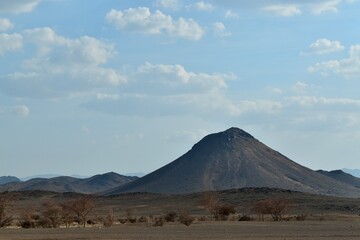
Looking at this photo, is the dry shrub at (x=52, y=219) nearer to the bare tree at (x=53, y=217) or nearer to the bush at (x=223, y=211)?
the bare tree at (x=53, y=217)

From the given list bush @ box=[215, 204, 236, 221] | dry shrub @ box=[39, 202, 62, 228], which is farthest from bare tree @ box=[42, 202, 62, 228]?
bush @ box=[215, 204, 236, 221]

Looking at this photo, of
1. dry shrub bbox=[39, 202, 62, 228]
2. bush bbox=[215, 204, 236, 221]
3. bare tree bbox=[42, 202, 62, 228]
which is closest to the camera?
dry shrub bbox=[39, 202, 62, 228]

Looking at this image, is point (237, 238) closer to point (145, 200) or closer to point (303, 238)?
point (303, 238)

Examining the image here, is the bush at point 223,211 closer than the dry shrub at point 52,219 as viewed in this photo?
No

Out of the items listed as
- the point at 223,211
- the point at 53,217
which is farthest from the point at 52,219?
the point at 223,211

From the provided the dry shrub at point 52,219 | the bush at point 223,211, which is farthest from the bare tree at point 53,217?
the bush at point 223,211

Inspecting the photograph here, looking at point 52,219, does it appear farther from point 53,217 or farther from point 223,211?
point 223,211

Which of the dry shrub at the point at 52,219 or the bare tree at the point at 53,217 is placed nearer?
the dry shrub at the point at 52,219

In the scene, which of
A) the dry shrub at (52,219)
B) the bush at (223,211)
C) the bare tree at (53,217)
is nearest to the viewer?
the dry shrub at (52,219)

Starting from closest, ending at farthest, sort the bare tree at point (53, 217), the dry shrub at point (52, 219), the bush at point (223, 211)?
1. the dry shrub at point (52, 219)
2. the bare tree at point (53, 217)
3. the bush at point (223, 211)

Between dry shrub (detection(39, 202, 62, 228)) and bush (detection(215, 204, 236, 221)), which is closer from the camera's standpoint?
dry shrub (detection(39, 202, 62, 228))

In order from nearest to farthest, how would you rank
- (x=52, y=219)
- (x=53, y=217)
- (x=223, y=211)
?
(x=52, y=219) → (x=53, y=217) → (x=223, y=211)

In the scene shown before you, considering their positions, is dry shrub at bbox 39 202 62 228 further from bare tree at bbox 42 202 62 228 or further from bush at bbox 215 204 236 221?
bush at bbox 215 204 236 221

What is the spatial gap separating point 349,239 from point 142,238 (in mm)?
15170
